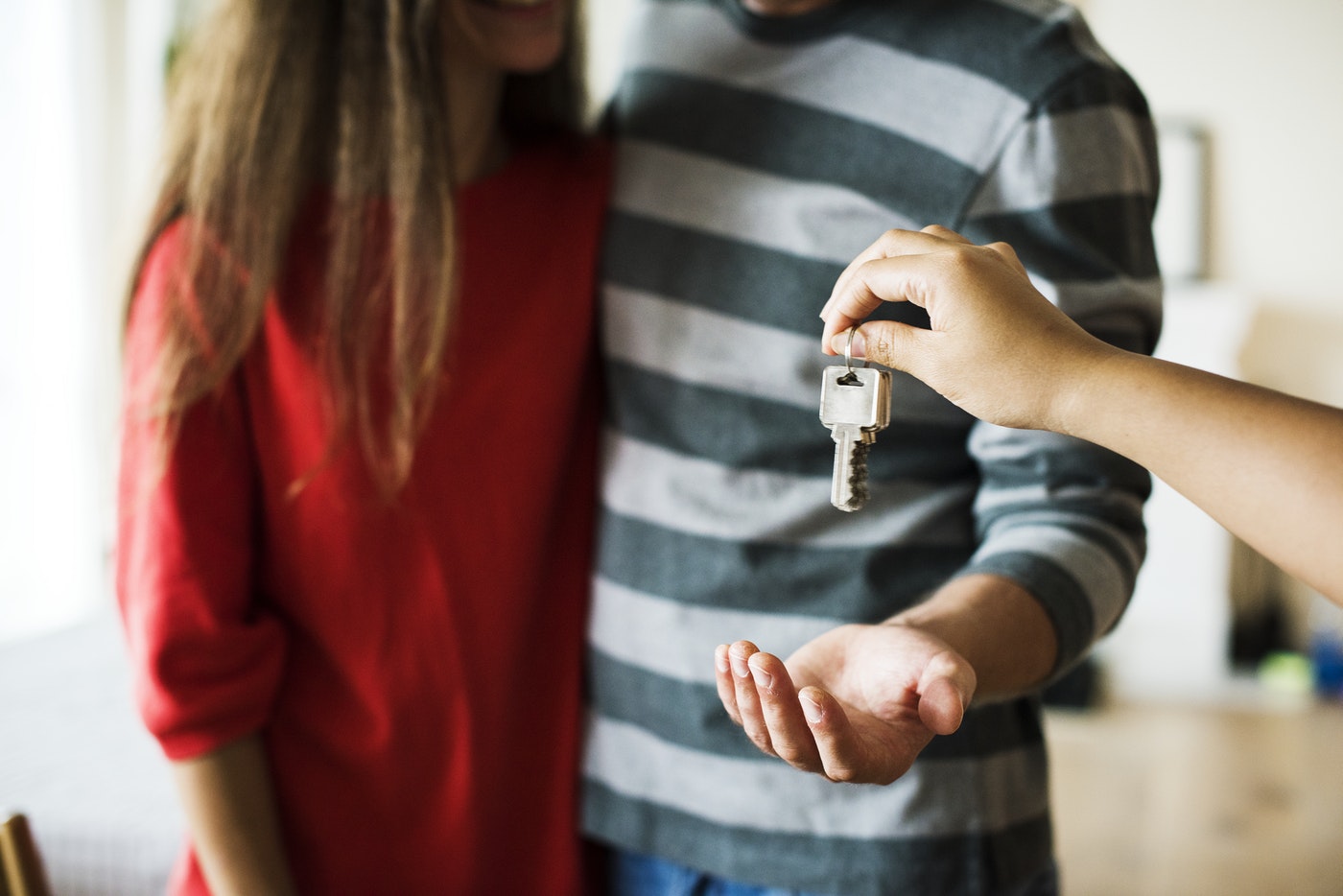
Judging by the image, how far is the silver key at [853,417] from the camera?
349 millimetres

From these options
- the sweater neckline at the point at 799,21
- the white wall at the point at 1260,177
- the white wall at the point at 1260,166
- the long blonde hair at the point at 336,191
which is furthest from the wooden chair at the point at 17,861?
the white wall at the point at 1260,177

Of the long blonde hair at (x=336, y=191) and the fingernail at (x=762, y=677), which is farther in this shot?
the long blonde hair at (x=336, y=191)

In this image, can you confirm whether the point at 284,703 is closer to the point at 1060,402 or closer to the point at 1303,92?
the point at 1060,402

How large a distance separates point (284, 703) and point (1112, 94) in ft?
2.15

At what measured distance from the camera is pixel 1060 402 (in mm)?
324

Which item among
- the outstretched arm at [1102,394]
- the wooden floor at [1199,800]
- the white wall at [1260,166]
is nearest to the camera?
the outstretched arm at [1102,394]

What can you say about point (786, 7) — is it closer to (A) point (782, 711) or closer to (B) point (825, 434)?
(B) point (825, 434)

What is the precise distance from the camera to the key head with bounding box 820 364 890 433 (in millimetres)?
348

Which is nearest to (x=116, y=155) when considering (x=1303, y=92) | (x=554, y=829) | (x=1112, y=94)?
(x=554, y=829)

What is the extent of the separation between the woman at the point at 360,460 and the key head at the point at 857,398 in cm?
39

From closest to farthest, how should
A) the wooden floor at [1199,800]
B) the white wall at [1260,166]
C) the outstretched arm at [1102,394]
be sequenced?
the outstretched arm at [1102,394] < the wooden floor at [1199,800] < the white wall at [1260,166]

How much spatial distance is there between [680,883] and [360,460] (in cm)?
35

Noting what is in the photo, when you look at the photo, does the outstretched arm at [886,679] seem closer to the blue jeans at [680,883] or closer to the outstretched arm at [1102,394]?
the outstretched arm at [1102,394]

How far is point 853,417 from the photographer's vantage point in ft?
1.16
